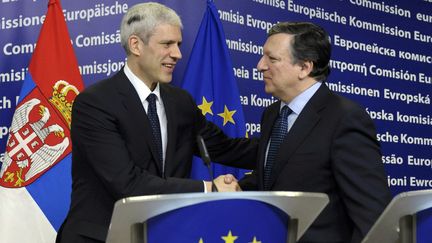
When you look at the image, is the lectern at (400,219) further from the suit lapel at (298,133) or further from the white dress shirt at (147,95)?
the white dress shirt at (147,95)

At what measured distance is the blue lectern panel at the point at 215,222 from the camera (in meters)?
2.10

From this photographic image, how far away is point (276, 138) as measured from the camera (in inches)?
133

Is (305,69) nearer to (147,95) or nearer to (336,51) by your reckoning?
(147,95)

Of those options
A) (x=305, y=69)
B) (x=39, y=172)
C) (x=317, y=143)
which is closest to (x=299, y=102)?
(x=305, y=69)

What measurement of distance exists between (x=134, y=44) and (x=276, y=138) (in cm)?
75

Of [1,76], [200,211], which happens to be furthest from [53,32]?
[200,211]

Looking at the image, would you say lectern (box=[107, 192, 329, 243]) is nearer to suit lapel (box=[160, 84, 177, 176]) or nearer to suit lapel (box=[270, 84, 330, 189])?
suit lapel (box=[270, 84, 330, 189])

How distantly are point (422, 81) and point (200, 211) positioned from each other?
4428mm

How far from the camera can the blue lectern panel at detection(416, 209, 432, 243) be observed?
2.24 m

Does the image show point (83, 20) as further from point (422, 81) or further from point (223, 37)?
point (422, 81)

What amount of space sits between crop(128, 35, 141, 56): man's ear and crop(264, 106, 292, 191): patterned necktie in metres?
0.68

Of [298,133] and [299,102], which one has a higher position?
[299,102]

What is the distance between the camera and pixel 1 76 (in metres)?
4.80

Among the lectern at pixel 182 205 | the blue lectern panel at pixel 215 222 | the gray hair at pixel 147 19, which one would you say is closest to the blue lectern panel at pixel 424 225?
the lectern at pixel 182 205
